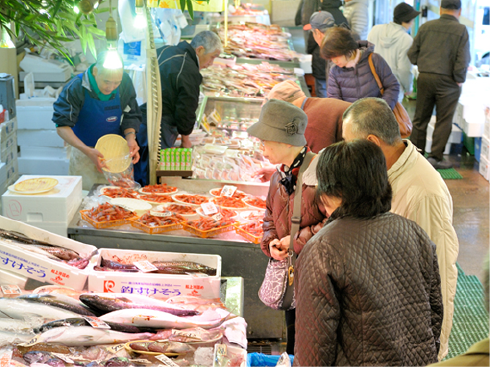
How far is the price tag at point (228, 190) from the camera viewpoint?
173 inches

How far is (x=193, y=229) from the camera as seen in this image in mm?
3730

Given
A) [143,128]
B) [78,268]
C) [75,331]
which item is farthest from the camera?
[143,128]

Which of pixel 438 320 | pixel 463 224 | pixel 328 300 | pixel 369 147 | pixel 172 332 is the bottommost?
pixel 463 224

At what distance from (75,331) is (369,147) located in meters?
1.59

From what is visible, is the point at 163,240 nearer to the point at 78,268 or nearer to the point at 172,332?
the point at 78,268

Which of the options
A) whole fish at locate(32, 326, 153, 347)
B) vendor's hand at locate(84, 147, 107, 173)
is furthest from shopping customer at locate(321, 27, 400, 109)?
whole fish at locate(32, 326, 153, 347)

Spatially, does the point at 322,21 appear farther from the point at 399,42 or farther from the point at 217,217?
the point at 217,217

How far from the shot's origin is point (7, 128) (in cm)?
598

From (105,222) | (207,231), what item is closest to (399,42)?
(207,231)

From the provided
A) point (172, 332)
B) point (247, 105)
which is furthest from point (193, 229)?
point (247, 105)

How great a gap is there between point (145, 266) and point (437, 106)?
18.6 feet

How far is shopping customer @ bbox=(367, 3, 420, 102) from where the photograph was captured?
7738 millimetres

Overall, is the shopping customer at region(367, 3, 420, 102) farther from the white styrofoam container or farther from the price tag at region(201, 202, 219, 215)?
the price tag at region(201, 202, 219, 215)

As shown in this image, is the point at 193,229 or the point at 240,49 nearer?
the point at 193,229
